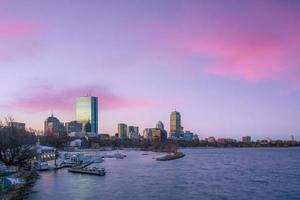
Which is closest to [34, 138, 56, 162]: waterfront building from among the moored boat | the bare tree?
the moored boat

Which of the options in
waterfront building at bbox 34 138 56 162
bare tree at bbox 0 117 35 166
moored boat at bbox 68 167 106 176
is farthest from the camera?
waterfront building at bbox 34 138 56 162

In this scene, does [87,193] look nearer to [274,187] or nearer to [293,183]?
[274,187]

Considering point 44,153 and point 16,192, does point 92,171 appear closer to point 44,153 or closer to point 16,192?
point 16,192

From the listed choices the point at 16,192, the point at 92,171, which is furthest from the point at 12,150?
the point at 16,192

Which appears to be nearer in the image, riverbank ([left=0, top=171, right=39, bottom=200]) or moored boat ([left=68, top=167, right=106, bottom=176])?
riverbank ([left=0, top=171, right=39, bottom=200])

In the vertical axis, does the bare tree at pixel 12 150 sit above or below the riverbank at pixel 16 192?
above

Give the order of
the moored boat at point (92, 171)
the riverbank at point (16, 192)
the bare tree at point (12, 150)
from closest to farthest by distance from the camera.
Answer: the riverbank at point (16, 192), the bare tree at point (12, 150), the moored boat at point (92, 171)

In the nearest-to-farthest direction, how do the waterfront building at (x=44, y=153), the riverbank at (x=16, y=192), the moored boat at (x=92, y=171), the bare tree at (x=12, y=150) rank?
1. the riverbank at (x=16, y=192)
2. the bare tree at (x=12, y=150)
3. the moored boat at (x=92, y=171)
4. the waterfront building at (x=44, y=153)

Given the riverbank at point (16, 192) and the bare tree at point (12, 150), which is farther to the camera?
the bare tree at point (12, 150)

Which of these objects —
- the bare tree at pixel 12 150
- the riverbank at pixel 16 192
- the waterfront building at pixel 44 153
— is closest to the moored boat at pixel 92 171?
the bare tree at pixel 12 150

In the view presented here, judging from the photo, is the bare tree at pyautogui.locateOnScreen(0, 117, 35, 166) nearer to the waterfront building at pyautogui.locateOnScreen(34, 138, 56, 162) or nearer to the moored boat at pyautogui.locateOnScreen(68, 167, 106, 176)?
the moored boat at pyautogui.locateOnScreen(68, 167, 106, 176)

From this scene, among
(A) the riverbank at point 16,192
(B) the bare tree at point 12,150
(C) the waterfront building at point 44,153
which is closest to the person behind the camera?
(A) the riverbank at point 16,192

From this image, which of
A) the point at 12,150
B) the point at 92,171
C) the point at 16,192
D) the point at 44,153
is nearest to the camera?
the point at 16,192

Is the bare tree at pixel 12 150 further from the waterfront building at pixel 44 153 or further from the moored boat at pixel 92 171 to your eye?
the waterfront building at pixel 44 153
